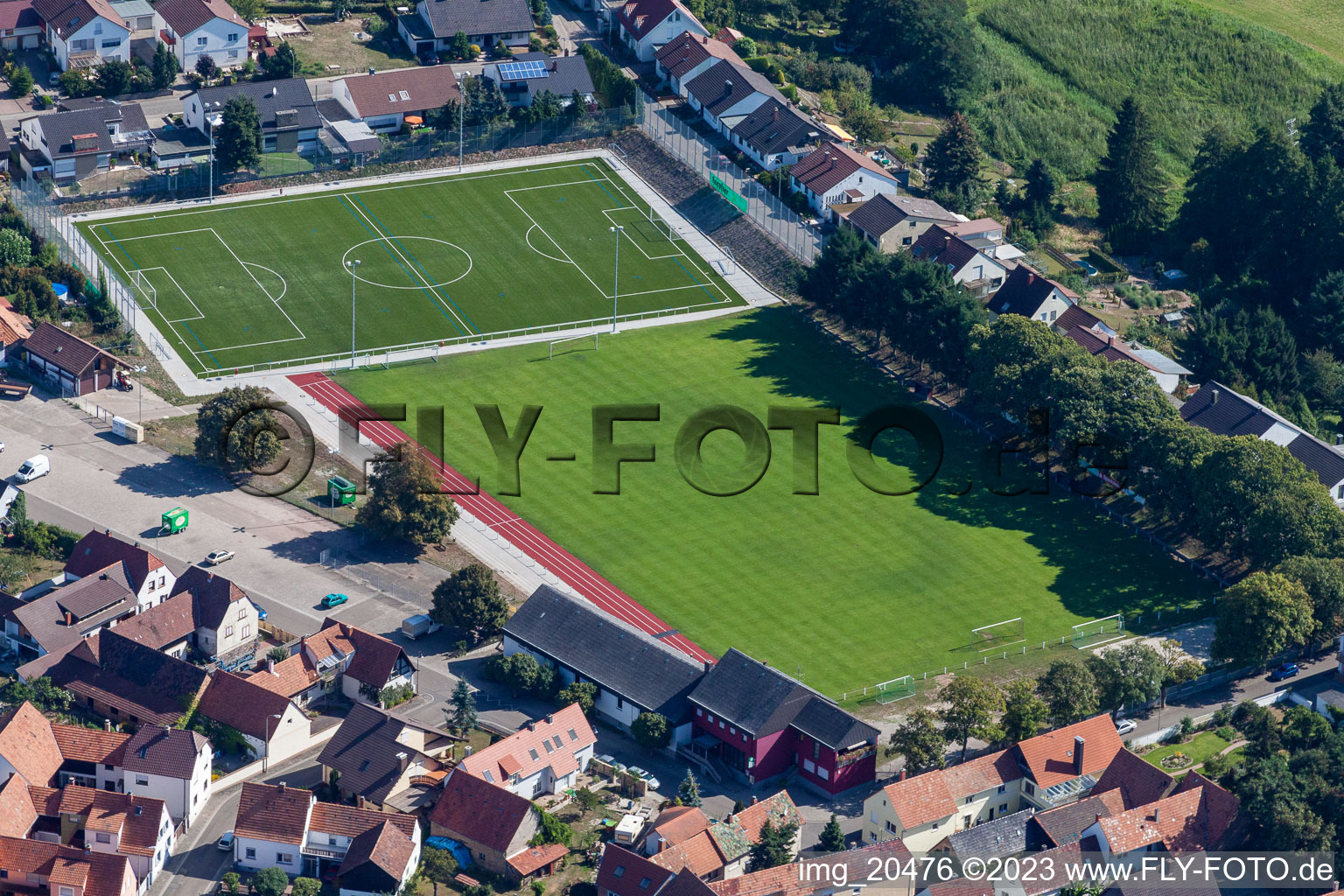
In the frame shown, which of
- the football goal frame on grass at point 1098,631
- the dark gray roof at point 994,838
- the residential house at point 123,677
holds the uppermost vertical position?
the dark gray roof at point 994,838

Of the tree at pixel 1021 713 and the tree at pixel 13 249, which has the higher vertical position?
the tree at pixel 1021 713

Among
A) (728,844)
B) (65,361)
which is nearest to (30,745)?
(728,844)

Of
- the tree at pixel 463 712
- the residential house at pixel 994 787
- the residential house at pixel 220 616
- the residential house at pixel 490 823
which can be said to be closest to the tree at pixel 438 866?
the residential house at pixel 490 823

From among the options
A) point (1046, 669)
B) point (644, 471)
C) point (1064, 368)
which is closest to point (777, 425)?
point (644, 471)

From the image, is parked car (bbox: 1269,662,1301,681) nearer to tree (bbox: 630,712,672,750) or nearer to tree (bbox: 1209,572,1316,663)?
tree (bbox: 1209,572,1316,663)

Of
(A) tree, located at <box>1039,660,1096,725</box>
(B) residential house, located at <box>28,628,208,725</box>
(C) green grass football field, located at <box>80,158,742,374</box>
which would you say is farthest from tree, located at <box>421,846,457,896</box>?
(C) green grass football field, located at <box>80,158,742,374</box>

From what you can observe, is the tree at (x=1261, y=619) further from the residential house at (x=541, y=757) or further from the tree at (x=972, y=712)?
the residential house at (x=541, y=757)

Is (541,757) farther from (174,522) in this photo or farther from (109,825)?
(174,522)
